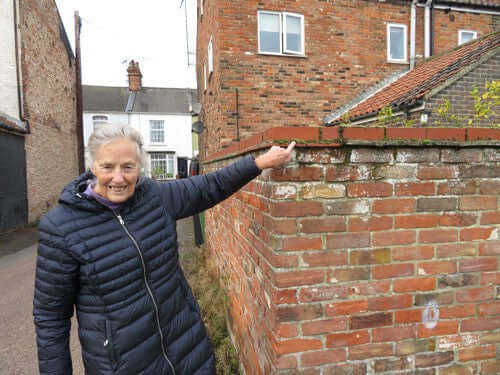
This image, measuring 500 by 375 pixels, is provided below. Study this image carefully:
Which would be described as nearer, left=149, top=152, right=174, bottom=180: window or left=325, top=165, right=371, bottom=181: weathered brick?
left=325, top=165, right=371, bottom=181: weathered brick

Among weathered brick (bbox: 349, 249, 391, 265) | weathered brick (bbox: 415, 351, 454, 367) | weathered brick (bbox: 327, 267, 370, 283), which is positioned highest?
weathered brick (bbox: 349, 249, 391, 265)

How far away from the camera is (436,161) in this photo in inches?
60.9

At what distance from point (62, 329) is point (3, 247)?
316 inches

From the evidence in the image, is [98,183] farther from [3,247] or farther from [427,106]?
[3,247]

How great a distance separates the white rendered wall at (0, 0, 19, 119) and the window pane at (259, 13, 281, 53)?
308 inches

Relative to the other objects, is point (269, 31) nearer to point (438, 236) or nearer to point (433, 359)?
point (438, 236)

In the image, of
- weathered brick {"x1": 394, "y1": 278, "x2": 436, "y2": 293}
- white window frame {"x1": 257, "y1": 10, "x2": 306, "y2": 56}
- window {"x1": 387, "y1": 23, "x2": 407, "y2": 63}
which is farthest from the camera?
window {"x1": 387, "y1": 23, "x2": 407, "y2": 63}

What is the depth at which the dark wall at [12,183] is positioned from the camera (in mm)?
8695

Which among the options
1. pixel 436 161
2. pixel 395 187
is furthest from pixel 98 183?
pixel 436 161

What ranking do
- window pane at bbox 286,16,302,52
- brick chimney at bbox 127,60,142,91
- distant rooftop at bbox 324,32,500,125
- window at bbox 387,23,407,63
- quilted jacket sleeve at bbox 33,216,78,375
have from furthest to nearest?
brick chimney at bbox 127,60,142,91
window at bbox 387,23,407,63
window pane at bbox 286,16,302,52
distant rooftop at bbox 324,32,500,125
quilted jacket sleeve at bbox 33,216,78,375

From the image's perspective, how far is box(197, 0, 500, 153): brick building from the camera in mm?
7480

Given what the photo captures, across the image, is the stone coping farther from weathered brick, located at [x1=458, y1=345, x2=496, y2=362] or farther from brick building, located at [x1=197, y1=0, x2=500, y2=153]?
brick building, located at [x1=197, y1=0, x2=500, y2=153]

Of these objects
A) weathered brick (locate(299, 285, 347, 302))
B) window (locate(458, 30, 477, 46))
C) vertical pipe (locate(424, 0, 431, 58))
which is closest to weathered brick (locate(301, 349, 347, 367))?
weathered brick (locate(299, 285, 347, 302))

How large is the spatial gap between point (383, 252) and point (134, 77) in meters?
30.2
